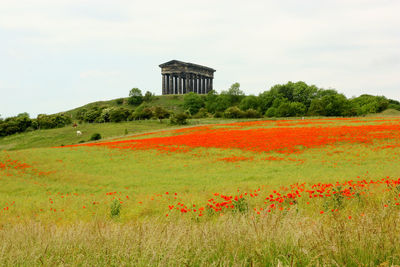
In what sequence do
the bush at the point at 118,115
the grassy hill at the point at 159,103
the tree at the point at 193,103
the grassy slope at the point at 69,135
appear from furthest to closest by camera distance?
the grassy hill at the point at 159,103 → the tree at the point at 193,103 → the bush at the point at 118,115 → the grassy slope at the point at 69,135

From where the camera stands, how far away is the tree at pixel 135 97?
162 meters

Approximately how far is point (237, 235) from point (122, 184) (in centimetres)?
1678

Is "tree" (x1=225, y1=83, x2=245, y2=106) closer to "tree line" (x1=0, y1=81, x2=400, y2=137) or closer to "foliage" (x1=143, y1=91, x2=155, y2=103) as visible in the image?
"tree line" (x1=0, y1=81, x2=400, y2=137)

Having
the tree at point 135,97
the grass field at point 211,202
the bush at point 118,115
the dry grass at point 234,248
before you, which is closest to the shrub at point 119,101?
the tree at point 135,97

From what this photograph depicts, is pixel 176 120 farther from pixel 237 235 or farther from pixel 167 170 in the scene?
pixel 237 235

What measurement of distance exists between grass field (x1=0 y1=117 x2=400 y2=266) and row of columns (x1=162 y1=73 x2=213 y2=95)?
13045cm

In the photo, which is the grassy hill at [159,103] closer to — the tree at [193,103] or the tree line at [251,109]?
the tree at [193,103]

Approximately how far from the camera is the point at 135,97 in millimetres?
163250

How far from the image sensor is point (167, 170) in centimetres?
2522

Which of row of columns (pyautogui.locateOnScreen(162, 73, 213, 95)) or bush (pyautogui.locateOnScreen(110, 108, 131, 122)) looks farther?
row of columns (pyautogui.locateOnScreen(162, 73, 213, 95))

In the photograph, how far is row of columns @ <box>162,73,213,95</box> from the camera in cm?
16620

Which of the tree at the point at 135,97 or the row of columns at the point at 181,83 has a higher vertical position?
the row of columns at the point at 181,83

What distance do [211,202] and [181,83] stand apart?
163 m

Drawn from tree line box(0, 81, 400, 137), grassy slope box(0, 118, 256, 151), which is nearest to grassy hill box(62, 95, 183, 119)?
tree line box(0, 81, 400, 137)
